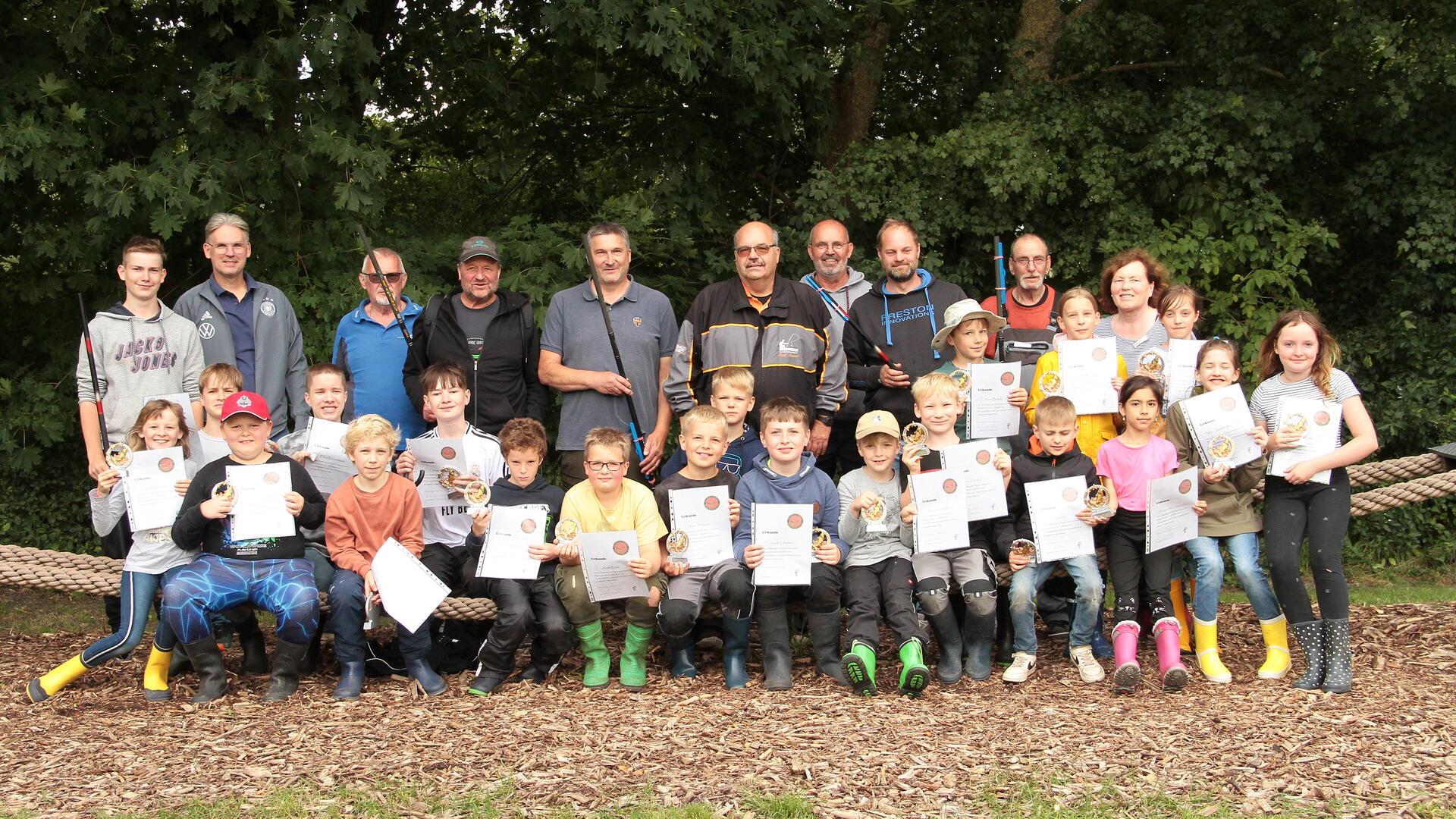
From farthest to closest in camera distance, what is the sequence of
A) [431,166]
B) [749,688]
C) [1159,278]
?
1. [431,166]
2. [1159,278]
3. [749,688]

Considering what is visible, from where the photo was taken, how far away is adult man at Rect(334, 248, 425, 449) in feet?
24.1

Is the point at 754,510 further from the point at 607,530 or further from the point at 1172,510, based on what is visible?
the point at 1172,510

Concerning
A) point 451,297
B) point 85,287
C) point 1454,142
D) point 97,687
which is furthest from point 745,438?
point 1454,142

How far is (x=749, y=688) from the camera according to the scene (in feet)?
20.1

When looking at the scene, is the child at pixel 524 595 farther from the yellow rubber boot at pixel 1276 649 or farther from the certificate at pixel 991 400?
the yellow rubber boot at pixel 1276 649

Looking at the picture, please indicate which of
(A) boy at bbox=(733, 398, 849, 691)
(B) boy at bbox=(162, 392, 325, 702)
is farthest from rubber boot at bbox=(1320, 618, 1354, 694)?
(B) boy at bbox=(162, 392, 325, 702)

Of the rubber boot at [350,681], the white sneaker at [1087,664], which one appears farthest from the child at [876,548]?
the rubber boot at [350,681]

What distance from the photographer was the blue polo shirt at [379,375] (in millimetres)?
7348

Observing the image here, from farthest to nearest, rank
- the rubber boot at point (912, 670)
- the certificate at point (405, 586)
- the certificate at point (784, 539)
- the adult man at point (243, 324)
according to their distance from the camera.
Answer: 1. the adult man at point (243, 324)
2. the certificate at point (784, 539)
3. the certificate at point (405, 586)
4. the rubber boot at point (912, 670)

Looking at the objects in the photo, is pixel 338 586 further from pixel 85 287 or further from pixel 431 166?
pixel 431 166

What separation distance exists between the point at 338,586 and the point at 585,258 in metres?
3.82

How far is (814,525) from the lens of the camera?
20.8 feet

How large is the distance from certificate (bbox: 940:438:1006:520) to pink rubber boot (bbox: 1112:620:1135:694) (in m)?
0.75

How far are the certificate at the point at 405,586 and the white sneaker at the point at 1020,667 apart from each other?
2.61 m
